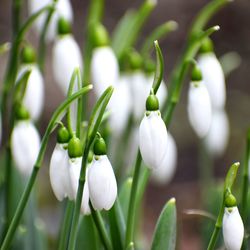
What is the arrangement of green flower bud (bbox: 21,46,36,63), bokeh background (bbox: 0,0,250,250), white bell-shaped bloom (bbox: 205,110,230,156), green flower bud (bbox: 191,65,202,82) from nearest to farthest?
green flower bud (bbox: 191,65,202,82) < green flower bud (bbox: 21,46,36,63) < white bell-shaped bloom (bbox: 205,110,230,156) < bokeh background (bbox: 0,0,250,250)

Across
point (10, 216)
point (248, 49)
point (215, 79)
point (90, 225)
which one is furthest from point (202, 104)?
point (248, 49)

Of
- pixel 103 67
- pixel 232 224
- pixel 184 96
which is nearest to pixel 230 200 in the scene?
pixel 232 224

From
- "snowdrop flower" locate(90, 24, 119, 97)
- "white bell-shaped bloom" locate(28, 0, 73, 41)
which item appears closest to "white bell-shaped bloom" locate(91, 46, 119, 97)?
"snowdrop flower" locate(90, 24, 119, 97)

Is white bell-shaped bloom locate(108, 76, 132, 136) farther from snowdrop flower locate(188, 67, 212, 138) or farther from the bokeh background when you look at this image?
the bokeh background

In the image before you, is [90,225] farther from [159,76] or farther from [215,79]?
[215,79]

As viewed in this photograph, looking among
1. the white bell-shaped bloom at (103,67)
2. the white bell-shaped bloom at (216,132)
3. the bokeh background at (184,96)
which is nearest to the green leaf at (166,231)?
the white bell-shaped bloom at (103,67)

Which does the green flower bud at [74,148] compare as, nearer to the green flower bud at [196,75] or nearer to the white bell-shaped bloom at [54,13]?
the green flower bud at [196,75]

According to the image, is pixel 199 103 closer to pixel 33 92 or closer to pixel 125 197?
pixel 125 197
